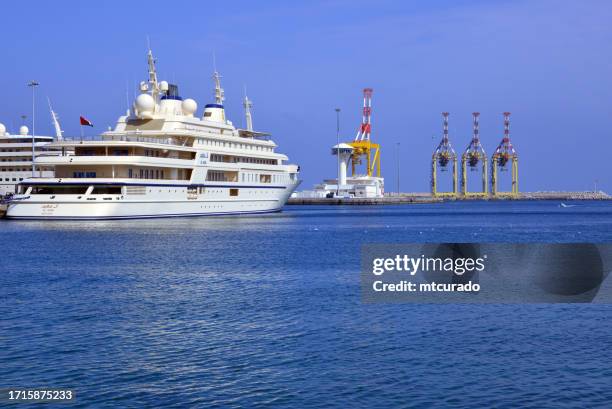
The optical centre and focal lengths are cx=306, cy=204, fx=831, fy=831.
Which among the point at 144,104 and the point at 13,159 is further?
the point at 13,159

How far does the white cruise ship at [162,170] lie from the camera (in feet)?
197

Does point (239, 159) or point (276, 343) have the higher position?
point (239, 159)

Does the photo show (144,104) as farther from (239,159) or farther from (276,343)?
(276,343)

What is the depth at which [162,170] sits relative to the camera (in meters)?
66.7

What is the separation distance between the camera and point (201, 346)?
1712 cm

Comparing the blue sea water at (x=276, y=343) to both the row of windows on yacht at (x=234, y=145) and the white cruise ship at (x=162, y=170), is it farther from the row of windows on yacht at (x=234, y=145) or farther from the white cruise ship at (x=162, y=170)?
the row of windows on yacht at (x=234, y=145)

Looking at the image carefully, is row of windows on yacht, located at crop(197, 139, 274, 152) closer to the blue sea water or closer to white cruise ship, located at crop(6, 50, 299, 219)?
white cruise ship, located at crop(6, 50, 299, 219)

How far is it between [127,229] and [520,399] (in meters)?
42.2

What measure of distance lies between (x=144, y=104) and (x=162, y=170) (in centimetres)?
707

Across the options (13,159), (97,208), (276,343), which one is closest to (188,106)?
(97,208)

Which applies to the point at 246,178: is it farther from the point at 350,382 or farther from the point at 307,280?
the point at 350,382

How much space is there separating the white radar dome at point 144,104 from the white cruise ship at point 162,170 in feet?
0.28

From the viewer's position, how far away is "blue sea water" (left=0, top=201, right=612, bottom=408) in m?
13.8

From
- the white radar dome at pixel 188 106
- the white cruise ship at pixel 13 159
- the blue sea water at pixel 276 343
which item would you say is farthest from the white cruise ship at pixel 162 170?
the white cruise ship at pixel 13 159
